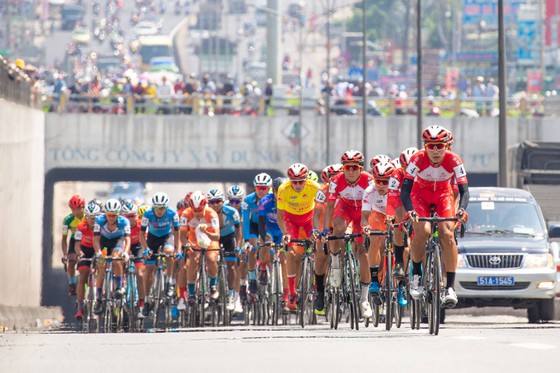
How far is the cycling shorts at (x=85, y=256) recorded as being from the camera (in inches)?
1054

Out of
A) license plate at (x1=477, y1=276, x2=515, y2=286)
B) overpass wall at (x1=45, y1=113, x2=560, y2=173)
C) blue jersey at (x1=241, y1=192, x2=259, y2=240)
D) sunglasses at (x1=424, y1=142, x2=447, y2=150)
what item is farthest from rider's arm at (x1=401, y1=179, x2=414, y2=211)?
overpass wall at (x1=45, y1=113, x2=560, y2=173)

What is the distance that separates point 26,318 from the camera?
31.8 metres

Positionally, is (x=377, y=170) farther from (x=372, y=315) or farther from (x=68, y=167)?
(x=68, y=167)

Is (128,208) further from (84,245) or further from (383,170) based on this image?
(383,170)

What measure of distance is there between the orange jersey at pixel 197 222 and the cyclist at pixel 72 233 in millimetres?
2918

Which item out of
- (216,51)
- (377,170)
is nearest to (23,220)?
(377,170)

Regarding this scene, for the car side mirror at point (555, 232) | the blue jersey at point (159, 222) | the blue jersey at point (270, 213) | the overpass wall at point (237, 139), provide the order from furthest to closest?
the overpass wall at point (237, 139) → the blue jersey at point (159, 222) → the blue jersey at point (270, 213) → the car side mirror at point (555, 232)

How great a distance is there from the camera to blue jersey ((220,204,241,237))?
26125 mm

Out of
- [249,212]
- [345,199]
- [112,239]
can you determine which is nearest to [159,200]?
[112,239]

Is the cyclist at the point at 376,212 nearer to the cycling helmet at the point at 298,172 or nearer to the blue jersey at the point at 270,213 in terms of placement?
the cycling helmet at the point at 298,172

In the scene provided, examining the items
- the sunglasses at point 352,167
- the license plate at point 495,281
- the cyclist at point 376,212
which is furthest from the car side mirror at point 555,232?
the sunglasses at point 352,167

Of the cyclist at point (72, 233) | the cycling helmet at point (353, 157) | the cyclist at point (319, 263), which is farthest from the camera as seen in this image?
the cyclist at point (72, 233)

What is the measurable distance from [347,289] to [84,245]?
8486 mm

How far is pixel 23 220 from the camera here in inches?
1618
